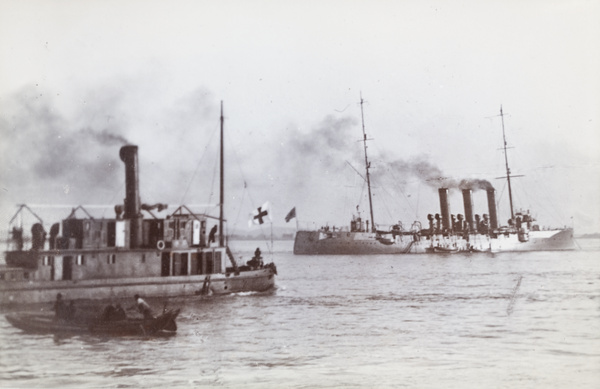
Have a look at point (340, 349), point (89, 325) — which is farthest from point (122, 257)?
point (340, 349)

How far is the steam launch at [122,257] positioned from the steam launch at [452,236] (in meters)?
28.2

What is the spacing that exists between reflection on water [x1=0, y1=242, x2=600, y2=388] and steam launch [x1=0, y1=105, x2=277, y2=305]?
1082 mm

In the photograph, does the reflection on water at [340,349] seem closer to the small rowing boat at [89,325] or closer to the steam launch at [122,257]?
the small rowing boat at [89,325]

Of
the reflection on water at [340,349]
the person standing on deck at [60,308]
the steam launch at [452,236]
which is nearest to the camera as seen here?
the reflection on water at [340,349]

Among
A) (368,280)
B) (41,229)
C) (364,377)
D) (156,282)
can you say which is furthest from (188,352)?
(368,280)

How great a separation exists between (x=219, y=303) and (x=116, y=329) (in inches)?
238

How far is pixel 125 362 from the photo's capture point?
8.66m

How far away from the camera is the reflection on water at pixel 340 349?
781 cm

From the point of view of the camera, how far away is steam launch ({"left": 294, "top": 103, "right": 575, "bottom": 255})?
4503 cm

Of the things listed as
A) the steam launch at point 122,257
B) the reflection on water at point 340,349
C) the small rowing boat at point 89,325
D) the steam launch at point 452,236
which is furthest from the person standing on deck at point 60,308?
the steam launch at point 452,236

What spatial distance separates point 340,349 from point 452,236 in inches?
1575

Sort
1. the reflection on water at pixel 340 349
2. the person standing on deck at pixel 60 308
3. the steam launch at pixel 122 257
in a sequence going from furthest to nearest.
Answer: the steam launch at pixel 122 257 → the person standing on deck at pixel 60 308 → the reflection on water at pixel 340 349

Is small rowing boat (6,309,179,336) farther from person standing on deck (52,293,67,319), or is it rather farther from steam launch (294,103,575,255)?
steam launch (294,103,575,255)

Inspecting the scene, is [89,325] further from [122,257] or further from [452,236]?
[452,236]
